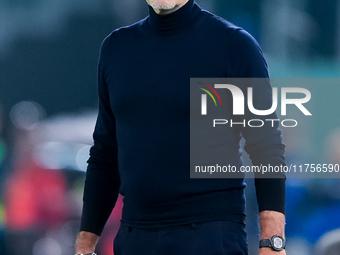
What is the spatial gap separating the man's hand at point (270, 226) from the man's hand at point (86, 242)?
651 mm

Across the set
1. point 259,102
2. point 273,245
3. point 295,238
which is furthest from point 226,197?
point 295,238

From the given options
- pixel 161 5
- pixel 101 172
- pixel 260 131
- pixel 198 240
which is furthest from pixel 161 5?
pixel 198 240

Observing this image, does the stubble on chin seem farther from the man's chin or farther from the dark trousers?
Answer: the dark trousers

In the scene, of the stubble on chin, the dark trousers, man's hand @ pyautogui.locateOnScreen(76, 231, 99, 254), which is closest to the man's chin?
the stubble on chin

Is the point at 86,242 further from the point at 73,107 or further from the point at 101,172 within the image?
the point at 73,107

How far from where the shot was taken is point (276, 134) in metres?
1.55

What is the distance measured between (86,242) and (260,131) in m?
0.75

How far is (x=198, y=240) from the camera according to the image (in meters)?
1.50

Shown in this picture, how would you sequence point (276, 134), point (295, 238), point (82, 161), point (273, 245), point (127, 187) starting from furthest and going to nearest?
point (82, 161) → point (295, 238) → point (127, 187) → point (276, 134) → point (273, 245)

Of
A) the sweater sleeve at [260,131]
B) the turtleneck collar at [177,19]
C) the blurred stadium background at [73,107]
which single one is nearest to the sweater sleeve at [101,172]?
the turtleneck collar at [177,19]

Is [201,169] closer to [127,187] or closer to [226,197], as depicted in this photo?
[226,197]

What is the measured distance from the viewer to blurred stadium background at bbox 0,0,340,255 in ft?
13.3

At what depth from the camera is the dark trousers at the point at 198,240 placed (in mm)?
1490

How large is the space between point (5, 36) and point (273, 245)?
3678 mm
